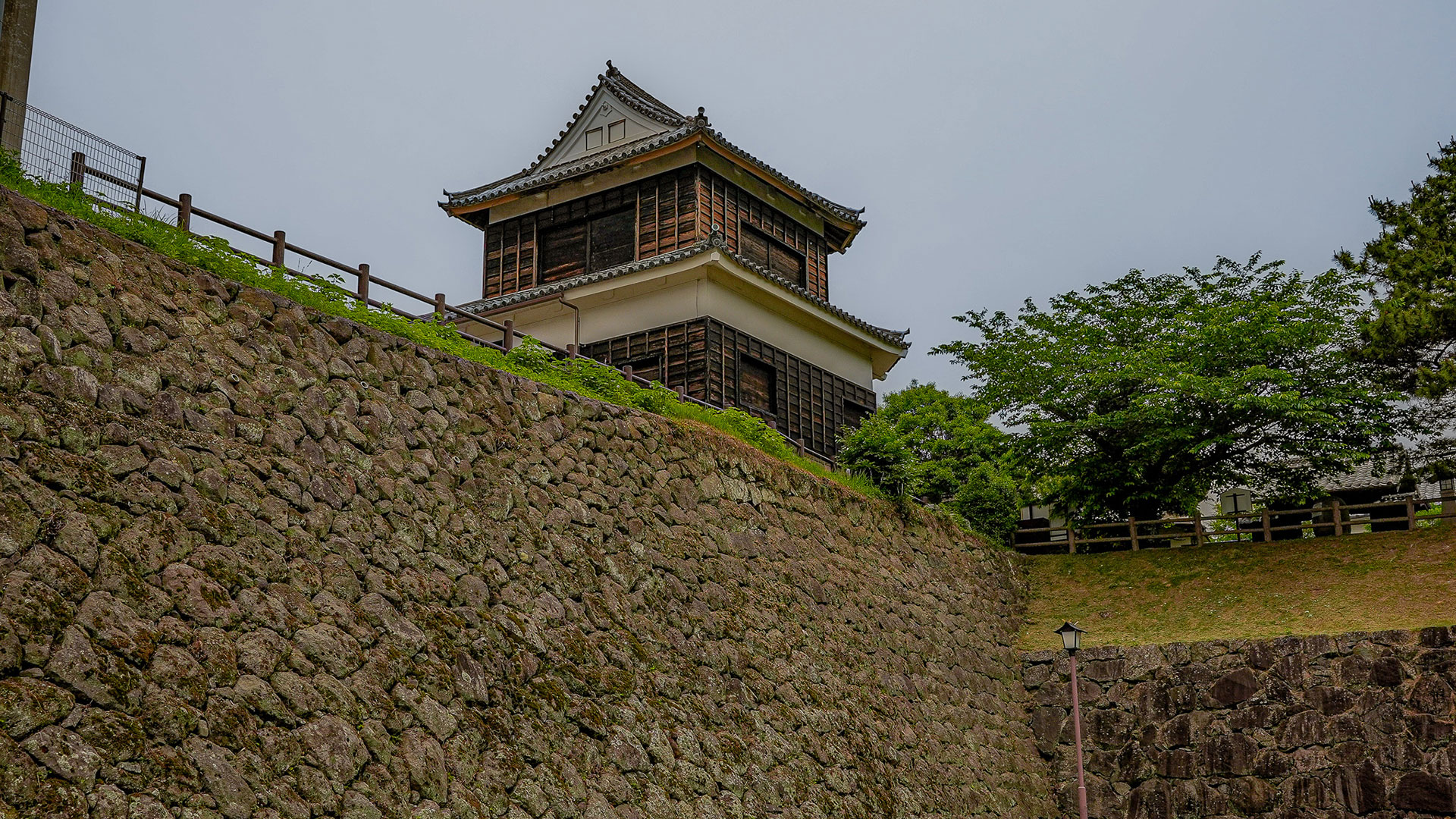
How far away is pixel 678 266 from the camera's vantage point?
21453 millimetres

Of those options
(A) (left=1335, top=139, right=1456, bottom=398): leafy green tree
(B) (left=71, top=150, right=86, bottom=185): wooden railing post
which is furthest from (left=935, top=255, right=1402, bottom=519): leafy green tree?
(B) (left=71, top=150, right=86, bottom=185): wooden railing post

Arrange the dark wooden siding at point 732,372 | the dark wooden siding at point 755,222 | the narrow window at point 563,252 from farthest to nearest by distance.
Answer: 1. the narrow window at point 563,252
2. the dark wooden siding at point 755,222
3. the dark wooden siding at point 732,372

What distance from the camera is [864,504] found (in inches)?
766

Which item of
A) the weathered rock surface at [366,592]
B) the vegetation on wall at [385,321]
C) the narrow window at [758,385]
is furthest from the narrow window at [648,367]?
the weathered rock surface at [366,592]

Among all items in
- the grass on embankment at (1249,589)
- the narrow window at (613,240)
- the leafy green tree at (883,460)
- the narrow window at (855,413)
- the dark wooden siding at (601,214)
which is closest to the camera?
the grass on embankment at (1249,589)

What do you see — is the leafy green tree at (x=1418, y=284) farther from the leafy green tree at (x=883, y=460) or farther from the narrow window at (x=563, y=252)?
the narrow window at (x=563, y=252)

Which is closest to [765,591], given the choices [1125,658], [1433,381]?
[1125,658]

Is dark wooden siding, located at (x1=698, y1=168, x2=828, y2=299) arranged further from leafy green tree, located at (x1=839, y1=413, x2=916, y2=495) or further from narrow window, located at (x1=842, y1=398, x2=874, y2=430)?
leafy green tree, located at (x1=839, y1=413, x2=916, y2=495)

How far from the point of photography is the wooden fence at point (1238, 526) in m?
22.8

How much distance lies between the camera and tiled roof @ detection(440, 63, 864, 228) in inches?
895

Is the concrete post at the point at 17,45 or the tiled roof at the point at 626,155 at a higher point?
the tiled roof at the point at 626,155

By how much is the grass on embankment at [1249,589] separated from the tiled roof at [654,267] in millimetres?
6363

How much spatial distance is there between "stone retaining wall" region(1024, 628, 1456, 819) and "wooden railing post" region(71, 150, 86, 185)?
51.5 feet

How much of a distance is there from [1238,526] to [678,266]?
480 inches
